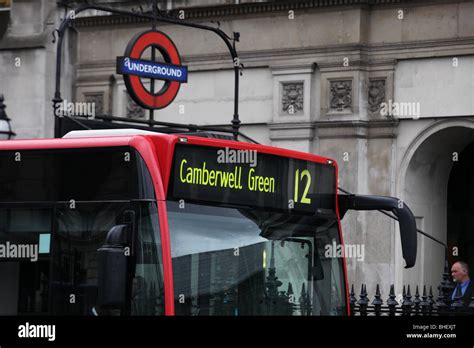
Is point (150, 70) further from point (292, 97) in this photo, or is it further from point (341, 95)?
point (341, 95)

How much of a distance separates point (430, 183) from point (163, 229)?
12.2m

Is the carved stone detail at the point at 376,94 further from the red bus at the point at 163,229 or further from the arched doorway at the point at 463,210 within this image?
the red bus at the point at 163,229

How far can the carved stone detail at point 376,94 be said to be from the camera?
20.3m

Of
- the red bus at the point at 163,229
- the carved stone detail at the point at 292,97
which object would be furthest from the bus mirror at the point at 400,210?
the carved stone detail at the point at 292,97

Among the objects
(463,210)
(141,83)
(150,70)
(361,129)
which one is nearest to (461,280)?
(361,129)

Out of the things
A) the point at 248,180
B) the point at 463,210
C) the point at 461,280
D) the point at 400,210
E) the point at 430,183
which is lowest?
the point at 461,280

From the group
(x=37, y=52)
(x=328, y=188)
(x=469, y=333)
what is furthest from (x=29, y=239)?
(x=37, y=52)

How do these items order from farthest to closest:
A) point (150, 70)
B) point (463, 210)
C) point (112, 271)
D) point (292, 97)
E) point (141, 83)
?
point (463, 210), point (292, 97), point (141, 83), point (150, 70), point (112, 271)

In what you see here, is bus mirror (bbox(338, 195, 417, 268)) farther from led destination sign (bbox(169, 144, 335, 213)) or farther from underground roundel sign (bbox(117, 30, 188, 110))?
underground roundel sign (bbox(117, 30, 188, 110))

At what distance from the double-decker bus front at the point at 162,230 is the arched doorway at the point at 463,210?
11524 mm

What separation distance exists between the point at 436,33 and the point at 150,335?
46.9ft

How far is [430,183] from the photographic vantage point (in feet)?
68.0

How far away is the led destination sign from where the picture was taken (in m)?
9.51

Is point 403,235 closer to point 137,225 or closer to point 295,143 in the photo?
point 137,225
